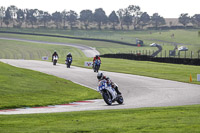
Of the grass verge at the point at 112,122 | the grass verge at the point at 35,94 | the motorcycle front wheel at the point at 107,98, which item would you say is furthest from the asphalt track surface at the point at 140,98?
the grass verge at the point at 112,122

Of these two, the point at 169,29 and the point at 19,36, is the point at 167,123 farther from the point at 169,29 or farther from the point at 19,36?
the point at 169,29

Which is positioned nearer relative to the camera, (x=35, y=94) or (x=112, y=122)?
(x=112, y=122)

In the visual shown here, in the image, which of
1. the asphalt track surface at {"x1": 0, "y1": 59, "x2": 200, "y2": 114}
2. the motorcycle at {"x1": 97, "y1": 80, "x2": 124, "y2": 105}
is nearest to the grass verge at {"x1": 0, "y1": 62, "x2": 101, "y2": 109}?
the asphalt track surface at {"x1": 0, "y1": 59, "x2": 200, "y2": 114}

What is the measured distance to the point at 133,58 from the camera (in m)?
57.7

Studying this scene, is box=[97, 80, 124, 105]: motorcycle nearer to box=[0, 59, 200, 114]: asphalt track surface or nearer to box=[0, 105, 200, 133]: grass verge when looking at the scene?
box=[0, 59, 200, 114]: asphalt track surface

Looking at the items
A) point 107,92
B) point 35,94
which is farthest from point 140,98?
point 35,94

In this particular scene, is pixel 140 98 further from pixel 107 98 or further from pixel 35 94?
pixel 35 94

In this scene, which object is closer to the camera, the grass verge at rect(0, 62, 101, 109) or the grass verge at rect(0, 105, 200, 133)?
the grass verge at rect(0, 105, 200, 133)

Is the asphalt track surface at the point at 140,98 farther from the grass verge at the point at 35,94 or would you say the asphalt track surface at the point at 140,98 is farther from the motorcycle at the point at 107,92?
the grass verge at the point at 35,94

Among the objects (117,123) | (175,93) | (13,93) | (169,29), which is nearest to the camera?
(117,123)

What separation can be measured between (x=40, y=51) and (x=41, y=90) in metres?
75.9

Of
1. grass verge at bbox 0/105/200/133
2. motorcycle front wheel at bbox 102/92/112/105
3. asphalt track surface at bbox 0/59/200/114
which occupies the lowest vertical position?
asphalt track surface at bbox 0/59/200/114

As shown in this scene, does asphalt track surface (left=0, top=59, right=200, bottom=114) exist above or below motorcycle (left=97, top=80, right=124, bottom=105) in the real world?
below

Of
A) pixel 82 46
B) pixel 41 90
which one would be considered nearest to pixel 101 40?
pixel 82 46
